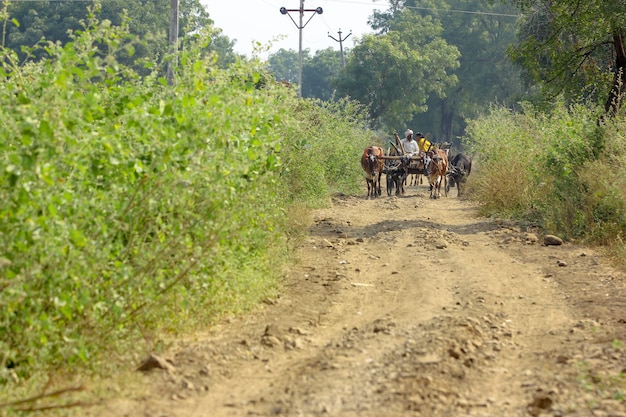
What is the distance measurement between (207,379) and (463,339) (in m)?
2.10

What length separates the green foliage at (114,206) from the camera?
5.44m

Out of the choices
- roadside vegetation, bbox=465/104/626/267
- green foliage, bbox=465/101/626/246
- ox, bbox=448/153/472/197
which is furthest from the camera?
ox, bbox=448/153/472/197

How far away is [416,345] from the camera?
6773mm

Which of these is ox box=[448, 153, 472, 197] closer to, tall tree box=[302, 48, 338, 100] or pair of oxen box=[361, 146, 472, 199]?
pair of oxen box=[361, 146, 472, 199]

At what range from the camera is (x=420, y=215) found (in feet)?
58.6

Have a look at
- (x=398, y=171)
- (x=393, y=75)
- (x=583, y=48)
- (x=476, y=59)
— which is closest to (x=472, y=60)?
(x=476, y=59)

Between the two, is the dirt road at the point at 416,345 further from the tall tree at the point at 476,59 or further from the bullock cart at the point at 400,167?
the tall tree at the point at 476,59

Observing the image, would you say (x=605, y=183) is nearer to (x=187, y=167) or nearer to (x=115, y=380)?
(x=187, y=167)

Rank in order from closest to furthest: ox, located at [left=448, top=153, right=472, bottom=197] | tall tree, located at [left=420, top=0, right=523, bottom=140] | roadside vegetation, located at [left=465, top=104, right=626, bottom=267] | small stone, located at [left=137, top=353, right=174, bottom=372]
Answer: small stone, located at [left=137, top=353, right=174, bottom=372] → roadside vegetation, located at [left=465, top=104, right=626, bottom=267] → ox, located at [left=448, top=153, right=472, bottom=197] → tall tree, located at [left=420, top=0, right=523, bottom=140]

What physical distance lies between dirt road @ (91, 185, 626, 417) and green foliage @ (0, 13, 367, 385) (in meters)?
0.48

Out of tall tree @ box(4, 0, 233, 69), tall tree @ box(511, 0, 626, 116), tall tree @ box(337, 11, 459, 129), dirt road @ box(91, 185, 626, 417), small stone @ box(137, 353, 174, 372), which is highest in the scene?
tall tree @ box(4, 0, 233, 69)

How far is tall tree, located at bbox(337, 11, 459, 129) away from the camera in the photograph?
53719 millimetres

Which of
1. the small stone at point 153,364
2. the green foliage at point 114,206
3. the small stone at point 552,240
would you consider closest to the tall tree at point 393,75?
the small stone at point 552,240

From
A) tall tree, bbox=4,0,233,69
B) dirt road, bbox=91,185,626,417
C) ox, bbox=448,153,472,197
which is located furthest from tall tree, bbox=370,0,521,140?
dirt road, bbox=91,185,626,417
